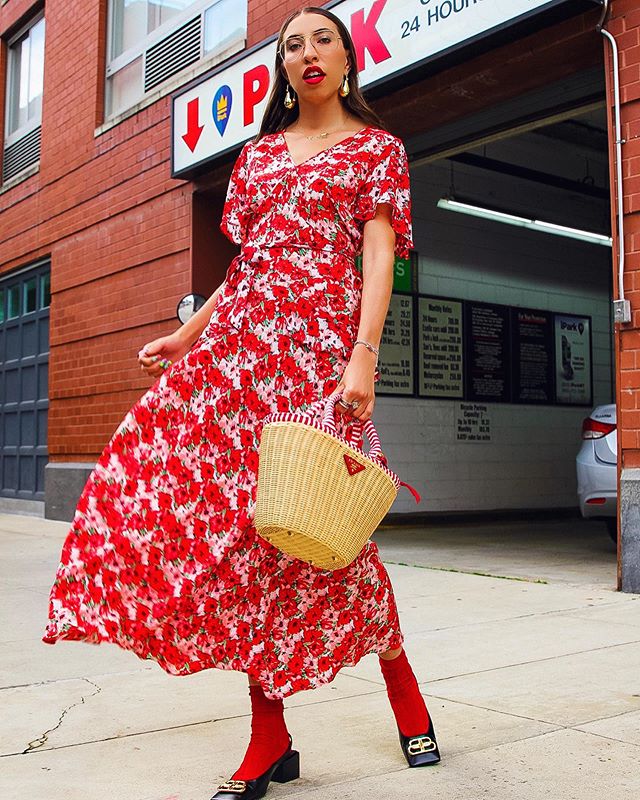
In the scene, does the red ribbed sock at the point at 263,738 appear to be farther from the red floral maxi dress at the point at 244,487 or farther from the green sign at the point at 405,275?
the green sign at the point at 405,275

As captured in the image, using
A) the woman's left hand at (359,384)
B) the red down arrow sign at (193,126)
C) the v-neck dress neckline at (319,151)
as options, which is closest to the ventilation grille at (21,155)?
the red down arrow sign at (193,126)

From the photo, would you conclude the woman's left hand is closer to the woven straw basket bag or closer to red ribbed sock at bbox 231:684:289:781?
the woven straw basket bag

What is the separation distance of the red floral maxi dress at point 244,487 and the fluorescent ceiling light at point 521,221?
8217mm

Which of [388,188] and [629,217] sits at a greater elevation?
[629,217]

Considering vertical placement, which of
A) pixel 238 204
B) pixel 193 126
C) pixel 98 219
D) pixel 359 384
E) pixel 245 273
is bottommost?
pixel 359 384

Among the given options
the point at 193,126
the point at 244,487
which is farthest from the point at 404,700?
the point at 193,126

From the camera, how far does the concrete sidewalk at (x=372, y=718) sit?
2307 millimetres

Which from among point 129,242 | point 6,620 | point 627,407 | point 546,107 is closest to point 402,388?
point 129,242

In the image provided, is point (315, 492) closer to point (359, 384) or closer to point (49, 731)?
point (359, 384)

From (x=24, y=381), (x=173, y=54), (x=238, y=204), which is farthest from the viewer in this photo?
(x=24, y=381)

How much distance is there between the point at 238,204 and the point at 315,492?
0.92 m

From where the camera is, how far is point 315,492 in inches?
79.6

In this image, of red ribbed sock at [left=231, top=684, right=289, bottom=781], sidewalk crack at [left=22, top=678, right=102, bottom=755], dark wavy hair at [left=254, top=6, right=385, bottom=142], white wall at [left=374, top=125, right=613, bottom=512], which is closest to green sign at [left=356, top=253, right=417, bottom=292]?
white wall at [left=374, top=125, right=613, bottom=512]

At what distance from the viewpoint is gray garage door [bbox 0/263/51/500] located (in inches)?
470
